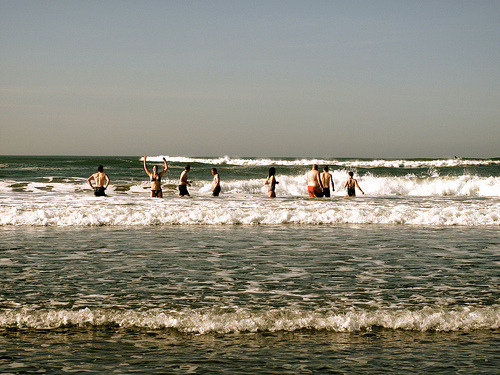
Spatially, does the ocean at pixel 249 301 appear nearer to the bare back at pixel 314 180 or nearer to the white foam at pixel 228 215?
the white foam at pixel 228 215

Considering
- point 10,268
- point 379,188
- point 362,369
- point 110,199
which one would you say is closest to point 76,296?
point 10,268

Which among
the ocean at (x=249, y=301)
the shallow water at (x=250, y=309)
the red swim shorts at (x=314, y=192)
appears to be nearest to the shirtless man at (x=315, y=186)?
the red swim shorts at (x=314, y=192)

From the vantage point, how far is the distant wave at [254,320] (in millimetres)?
5934

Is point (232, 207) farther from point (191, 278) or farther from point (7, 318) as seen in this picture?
point (7, 318)

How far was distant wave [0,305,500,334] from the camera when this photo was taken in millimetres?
5934

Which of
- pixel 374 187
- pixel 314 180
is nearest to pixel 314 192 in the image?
pixel 314 180

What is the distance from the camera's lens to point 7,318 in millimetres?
6051

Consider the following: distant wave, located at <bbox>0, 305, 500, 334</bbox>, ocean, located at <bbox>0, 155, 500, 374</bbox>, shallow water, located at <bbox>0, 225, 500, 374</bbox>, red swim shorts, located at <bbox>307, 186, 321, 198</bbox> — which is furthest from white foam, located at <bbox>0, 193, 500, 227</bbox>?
distant wave, located at <bbox>0, 305, 500, 334</bbox>

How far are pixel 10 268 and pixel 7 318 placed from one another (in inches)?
124

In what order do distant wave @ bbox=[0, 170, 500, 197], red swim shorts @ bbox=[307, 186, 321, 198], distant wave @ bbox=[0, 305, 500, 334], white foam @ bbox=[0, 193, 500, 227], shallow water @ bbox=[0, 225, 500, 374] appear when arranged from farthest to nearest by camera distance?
distant wave @ bbox=[0, 170, 500, 197]
red swim shorts @ bbox=[307, 186, 321, 198]
white foam @ bbox=[0, 193, 500, 227]
distant wave @ bbox=[0, 305, 500, 334]
shallow water @ bbox=[0, 225, 500, 374]

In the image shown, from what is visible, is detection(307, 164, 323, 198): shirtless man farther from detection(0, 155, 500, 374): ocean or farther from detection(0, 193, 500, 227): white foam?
detection(0, 155, 500, 374): ocean

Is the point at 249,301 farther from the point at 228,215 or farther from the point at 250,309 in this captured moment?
the point at 228,215

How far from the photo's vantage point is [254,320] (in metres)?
6.02

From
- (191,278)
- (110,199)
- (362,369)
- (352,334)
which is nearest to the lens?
(362,369)
